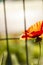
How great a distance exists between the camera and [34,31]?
117 centimetres

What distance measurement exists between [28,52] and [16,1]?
405 mm

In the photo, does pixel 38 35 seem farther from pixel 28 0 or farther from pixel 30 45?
pixel 28 0

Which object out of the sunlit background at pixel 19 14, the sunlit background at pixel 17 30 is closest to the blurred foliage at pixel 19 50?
the sunlit background at pixel 17 30

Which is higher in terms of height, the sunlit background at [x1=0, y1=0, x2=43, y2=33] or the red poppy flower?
the sunlit background at [x1=0, y1=0, x2=43, y2=33]

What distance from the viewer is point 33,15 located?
45.7 inches

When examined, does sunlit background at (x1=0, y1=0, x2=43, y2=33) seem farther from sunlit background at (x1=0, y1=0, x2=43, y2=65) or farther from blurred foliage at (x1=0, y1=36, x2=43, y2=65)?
blurred foliage at (x1=0, y1=36, x2=43, y2=65)

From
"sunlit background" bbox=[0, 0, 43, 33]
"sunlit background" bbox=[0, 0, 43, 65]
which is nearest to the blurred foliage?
"sunlit background" bbox=[0, 0, 43, 65]

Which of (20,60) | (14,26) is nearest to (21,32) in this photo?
(14,26)

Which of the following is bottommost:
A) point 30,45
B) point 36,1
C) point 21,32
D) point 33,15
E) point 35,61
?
point 35,61

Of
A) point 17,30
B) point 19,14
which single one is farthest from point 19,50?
point 19,14

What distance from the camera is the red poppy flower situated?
1.17m

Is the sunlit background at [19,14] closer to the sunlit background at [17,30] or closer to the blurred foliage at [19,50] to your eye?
the sunlit background at [17,30]

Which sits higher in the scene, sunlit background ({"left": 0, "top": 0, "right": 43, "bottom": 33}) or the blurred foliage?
sunlit background ({"left": 0, "top": 0, "right": 43, "bottom": 33})

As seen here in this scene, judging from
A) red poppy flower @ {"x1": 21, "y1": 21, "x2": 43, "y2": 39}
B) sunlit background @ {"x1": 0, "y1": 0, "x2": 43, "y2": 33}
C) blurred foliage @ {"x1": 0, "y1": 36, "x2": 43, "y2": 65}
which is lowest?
blurred foliage @ {"x1": 0, "y1": 36, "x2": 43, "y2": 65}
